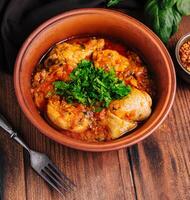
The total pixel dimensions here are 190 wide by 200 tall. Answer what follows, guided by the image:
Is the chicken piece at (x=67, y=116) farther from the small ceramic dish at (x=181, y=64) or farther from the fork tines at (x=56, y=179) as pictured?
the small ceramic dish at (x=181, y=64)

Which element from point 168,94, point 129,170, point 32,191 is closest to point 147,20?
point 168,94

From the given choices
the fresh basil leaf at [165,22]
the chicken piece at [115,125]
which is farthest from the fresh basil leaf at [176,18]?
the chicken piece at [115,125]

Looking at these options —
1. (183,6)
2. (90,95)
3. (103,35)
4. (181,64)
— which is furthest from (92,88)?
(183,6)

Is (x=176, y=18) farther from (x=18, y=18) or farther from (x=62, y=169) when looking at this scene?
(x=62, y=169)

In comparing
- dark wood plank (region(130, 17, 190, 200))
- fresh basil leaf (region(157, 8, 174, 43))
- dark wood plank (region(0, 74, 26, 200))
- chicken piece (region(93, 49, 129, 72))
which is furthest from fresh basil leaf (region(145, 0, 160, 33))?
dark wood plank (region(0, 74, 26, 200))

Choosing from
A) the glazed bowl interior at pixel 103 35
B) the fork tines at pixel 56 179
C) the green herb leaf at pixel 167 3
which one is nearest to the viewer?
the glazed bowl interior at pixel 103 35
